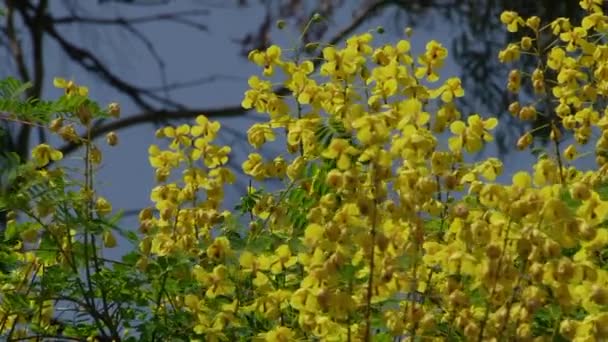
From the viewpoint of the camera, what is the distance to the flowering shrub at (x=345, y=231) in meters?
1.68

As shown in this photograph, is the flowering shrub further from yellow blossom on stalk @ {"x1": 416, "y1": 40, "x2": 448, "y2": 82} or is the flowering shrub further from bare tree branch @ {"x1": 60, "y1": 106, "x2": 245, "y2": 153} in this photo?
bare tree branch @ {"x1": 60, "y1": 106, "x2": 245, "y2": 153}

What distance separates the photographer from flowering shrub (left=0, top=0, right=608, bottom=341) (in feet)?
5.50

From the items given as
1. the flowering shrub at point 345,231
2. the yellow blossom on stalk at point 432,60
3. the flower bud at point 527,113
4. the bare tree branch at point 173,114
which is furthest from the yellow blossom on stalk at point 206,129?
the bare tree branch at point 173,114

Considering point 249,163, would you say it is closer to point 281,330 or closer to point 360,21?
point 281,330

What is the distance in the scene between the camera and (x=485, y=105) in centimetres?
427

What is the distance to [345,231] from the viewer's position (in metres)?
1.68

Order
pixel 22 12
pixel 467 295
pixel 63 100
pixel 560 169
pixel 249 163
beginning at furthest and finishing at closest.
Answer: pixel 22 12
pixel 560 169
pixel 249 163
pixel 63 100
pixel 467 295

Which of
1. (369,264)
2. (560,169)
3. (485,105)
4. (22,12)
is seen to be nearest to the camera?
(369,264)

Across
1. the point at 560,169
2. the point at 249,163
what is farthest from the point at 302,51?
the point at 560,169

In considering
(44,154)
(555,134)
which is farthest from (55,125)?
(555,134)

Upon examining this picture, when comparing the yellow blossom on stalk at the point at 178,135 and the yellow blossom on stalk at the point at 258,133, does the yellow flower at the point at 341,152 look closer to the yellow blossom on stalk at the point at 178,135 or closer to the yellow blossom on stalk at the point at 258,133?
the yellow blossom on stalk at the point at 258,133

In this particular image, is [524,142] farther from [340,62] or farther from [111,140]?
[111,140]

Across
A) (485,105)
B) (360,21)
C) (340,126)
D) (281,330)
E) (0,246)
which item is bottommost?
(281,330)

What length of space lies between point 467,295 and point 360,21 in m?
3.04
